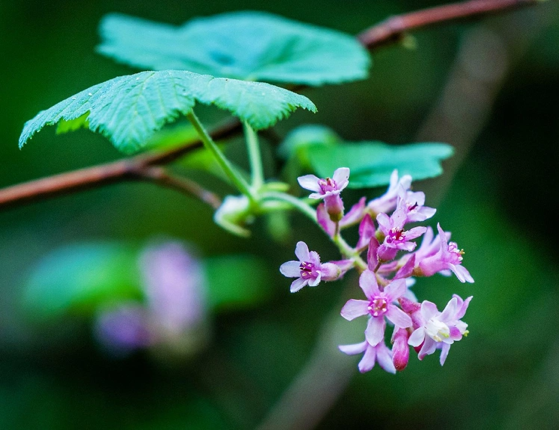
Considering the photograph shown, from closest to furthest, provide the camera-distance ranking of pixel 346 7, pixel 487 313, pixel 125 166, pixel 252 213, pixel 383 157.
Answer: pixel 252 213 → pixel 383 157 → pixel 125 166 → pixel 487 313 → pixel 346 7

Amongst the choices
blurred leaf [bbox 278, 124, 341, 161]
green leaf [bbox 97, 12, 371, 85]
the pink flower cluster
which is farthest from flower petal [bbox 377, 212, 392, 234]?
blurred leaf [bbox 278, 124, 341, 161]

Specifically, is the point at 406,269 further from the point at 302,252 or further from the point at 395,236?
the point at 302,252

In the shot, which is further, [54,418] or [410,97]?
[410,97]

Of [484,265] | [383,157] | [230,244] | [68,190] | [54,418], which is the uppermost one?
[383,157]

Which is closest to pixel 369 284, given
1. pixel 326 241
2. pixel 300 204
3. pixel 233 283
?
pixel 300 204

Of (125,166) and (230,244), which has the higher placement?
(125,166)

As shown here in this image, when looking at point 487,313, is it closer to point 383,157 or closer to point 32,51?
point 383,157

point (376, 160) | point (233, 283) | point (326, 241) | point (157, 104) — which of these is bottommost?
point (326, 241)

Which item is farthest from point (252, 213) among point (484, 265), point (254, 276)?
point (484, 265)

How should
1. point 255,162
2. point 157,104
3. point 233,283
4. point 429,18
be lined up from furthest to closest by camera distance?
point 233,283 → point 429,18 → point 255,162 → point 157,104
